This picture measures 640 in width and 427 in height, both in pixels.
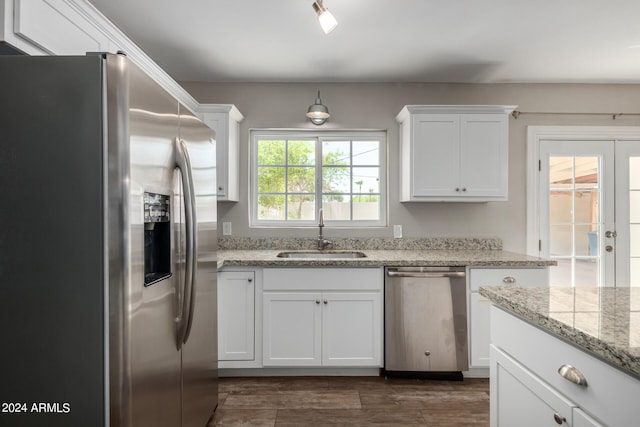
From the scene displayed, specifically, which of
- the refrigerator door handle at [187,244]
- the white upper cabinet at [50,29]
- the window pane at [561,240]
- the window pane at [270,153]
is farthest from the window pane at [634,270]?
the white upper cabinet at [50,29]

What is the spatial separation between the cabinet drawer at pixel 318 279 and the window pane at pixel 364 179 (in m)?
1.03

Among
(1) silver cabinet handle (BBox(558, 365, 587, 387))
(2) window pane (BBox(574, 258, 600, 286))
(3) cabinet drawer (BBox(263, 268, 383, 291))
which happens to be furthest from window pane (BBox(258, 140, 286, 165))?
(2) window pane (BBox(574, 258, 600, 286))

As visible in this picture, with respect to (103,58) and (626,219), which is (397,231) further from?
(103,58)

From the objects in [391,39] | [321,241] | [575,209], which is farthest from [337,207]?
[575,209]

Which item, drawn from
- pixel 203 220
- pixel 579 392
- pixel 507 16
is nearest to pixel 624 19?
pixel 507 16

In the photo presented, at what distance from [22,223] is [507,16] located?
2.68 m

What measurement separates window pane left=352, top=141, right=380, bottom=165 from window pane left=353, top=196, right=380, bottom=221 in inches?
13.5

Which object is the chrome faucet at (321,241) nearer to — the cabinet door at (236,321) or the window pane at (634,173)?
the cabinet door at (236,321)

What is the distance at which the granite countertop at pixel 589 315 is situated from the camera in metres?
0.77

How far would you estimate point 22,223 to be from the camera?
41.4 inches

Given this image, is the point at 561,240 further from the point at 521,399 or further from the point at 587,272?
the point at 521,399

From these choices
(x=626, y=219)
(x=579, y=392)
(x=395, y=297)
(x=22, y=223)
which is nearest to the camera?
(x=579, y=392)

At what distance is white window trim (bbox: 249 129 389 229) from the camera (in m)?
3.36

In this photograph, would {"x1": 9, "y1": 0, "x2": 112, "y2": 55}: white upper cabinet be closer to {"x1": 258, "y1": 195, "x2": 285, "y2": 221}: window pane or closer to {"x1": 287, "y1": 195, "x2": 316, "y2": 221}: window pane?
{"x1": 258, "y1": 195, "x2": 285, "y2": 221}: window pane
